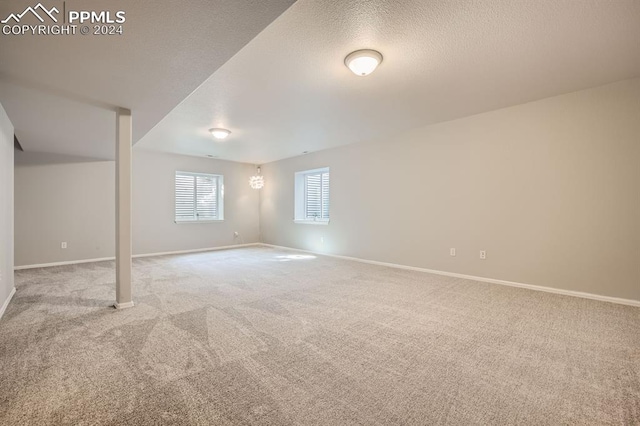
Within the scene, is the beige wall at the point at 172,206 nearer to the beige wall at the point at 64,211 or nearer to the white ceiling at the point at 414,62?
the beige wall at the point at 64,211

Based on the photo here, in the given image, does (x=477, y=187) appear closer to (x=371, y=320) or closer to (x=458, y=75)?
(x=458, y=75)

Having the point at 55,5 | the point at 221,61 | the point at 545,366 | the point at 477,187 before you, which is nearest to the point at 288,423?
the point at 545,366

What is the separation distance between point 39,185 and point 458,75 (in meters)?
7.53

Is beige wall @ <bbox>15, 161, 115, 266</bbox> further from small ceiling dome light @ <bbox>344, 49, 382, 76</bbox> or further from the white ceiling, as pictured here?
small ceiling dome light @ <bbox>344, 49, 382, 76</bbox>

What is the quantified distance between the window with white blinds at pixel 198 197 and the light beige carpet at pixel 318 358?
3774mm

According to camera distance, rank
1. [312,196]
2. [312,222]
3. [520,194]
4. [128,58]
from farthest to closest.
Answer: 1. [312,196]
2. [312,222]
3. [520,194]
4. [128,58]

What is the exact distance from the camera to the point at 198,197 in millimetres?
7637

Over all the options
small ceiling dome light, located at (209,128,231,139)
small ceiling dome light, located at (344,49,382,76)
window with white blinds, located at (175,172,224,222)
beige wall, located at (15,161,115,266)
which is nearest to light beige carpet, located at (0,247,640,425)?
beige wall, located at (15,161,115,266)

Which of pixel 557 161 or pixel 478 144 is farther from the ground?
pixel 478 144

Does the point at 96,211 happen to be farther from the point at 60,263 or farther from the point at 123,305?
the point at 123,305

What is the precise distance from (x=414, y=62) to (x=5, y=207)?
4774 millimetres

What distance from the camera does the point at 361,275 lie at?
468 cm

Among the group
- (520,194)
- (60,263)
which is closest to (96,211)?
(60,263)

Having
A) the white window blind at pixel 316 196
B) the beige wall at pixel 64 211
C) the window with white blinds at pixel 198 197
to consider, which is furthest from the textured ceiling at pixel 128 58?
the white window blind at pixel 316 196
